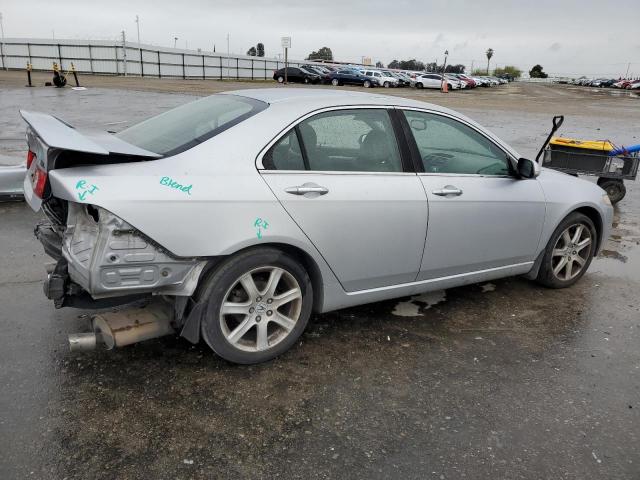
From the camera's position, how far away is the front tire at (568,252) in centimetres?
467

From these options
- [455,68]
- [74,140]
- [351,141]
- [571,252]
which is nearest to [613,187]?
[571,252]

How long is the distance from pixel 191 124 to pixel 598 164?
6526mm

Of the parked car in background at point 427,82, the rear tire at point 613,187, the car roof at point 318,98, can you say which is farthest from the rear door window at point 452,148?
the parked car in background at point 427,82

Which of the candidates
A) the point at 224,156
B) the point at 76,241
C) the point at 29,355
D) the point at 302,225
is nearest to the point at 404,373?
the point at 302,225

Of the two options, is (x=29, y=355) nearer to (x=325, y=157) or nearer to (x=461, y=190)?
(x=325, y=157)

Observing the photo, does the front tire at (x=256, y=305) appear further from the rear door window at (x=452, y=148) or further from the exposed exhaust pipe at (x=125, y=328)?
the rear door window at (x=452, y=148)

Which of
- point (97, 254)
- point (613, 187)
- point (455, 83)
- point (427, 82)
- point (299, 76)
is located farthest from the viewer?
point (455, 83)

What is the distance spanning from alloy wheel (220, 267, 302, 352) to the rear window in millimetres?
878

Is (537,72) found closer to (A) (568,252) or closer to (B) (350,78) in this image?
(B) (350,78)

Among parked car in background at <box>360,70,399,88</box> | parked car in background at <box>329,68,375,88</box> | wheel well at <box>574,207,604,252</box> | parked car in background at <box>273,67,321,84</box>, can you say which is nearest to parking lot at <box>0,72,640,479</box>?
wheel well at <box>574,207,604,252</box>

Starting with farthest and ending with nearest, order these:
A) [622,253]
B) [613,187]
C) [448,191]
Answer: [613,187], [622,253], [448,191]

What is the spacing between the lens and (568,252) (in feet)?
15.8

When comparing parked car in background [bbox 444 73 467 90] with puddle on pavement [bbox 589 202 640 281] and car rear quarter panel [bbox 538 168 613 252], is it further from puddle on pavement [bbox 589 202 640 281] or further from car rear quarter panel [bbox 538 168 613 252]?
car rear quarter panel [bbox 538 168 613 252]

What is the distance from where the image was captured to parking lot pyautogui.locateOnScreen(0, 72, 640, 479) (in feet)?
8.64
